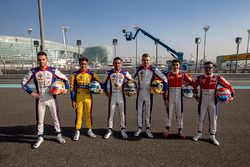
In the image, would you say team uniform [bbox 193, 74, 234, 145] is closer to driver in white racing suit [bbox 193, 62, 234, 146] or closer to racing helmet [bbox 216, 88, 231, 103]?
driver in white racing suit [bbox 193, 62, 234, 146]

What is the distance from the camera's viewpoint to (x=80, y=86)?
13.5 ft

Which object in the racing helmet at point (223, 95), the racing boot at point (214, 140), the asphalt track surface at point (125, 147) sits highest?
the racing helmet at point (223, 95)

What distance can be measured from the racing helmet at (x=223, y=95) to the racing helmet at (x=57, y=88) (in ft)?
12.3

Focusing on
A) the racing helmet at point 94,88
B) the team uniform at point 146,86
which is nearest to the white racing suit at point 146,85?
the team uniform at point 146,86

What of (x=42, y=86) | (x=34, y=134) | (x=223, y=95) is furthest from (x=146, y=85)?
(x=34, y=134)

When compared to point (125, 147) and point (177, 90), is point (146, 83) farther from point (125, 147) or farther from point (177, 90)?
point (125, 147)

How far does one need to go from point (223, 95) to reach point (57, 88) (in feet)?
12.9

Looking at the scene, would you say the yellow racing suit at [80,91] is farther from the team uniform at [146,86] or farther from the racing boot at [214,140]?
the racing boot at [214,140]

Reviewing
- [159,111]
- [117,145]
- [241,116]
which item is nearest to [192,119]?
[159,111]

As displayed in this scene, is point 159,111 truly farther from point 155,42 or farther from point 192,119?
point 155,42

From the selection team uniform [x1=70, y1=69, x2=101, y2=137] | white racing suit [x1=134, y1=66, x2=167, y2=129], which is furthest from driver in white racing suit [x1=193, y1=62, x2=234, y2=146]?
team uniform [x1=70, y1=69, x2=101, y2=137]

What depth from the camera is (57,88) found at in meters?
3.80

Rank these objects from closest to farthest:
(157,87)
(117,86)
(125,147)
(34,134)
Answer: (125,147), (157,87), (117,86), (34,134)

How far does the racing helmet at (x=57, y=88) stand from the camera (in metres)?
3.79
